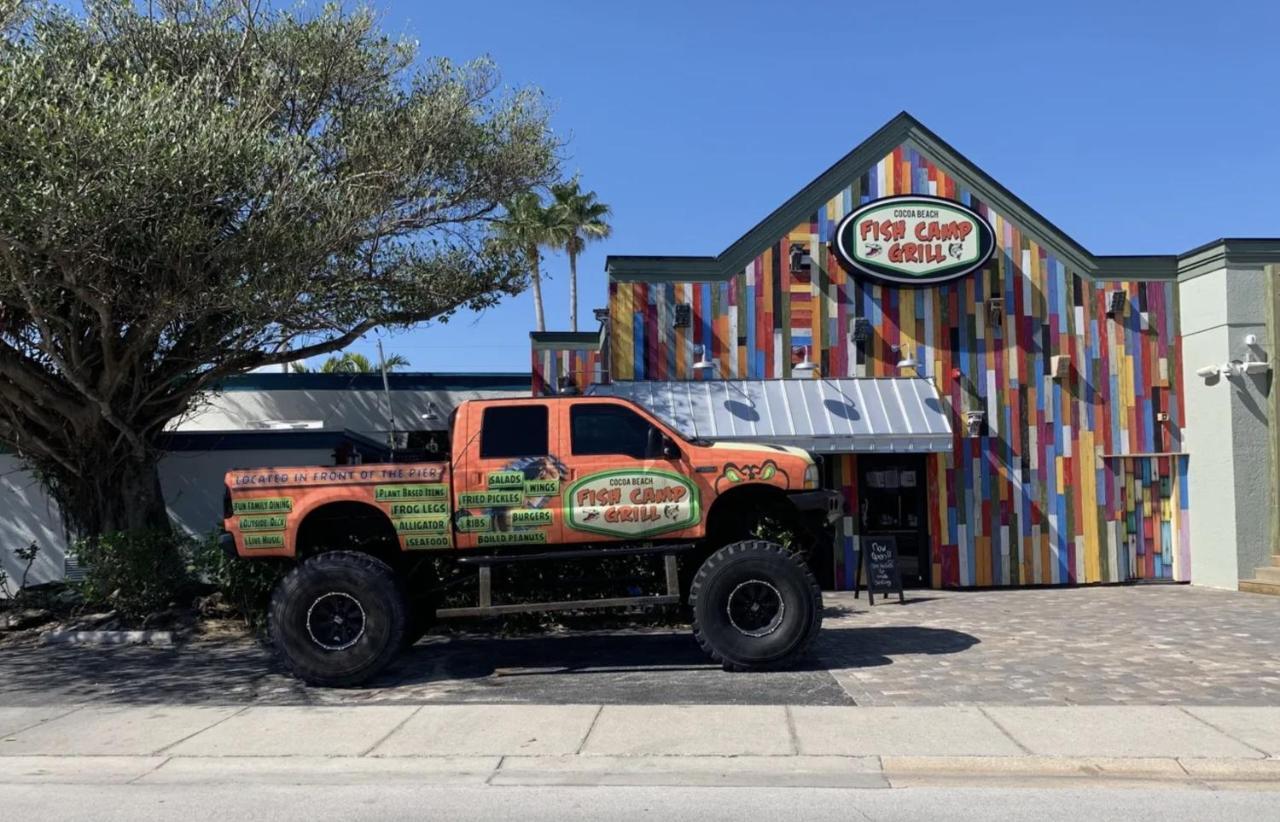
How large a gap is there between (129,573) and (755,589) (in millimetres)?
7259

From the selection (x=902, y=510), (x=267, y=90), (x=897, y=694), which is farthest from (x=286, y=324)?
(x=902, y=510)

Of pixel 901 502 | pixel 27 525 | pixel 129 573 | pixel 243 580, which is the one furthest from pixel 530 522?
pixel 27 525

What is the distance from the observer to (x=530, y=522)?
9094 millimetres

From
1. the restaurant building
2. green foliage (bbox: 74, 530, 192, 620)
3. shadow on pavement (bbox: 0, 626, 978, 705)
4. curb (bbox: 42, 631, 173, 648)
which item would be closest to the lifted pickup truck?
shadow on pavement (bbox: 0, 626, 978, 705)

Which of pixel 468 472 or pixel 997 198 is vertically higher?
pixel 997 198

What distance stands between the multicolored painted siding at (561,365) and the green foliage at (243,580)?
17.7 ft

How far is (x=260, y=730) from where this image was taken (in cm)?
754

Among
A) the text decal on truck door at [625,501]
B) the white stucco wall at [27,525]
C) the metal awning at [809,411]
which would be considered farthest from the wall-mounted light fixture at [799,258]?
the white stucco wall at [27,525]

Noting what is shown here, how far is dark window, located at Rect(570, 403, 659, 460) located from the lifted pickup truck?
13 mm

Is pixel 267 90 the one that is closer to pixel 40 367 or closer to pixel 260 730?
pixel 40 367

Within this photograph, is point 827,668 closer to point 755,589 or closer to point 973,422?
point 755,589

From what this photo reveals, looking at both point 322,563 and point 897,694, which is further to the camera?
point 322,563

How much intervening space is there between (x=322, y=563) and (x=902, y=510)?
922 cm

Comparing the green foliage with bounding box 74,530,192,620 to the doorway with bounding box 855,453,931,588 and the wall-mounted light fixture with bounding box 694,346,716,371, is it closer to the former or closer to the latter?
the wall-mounted light fixture with bounding box 694,346,716,371
